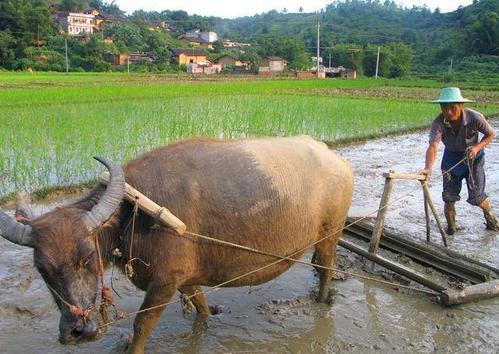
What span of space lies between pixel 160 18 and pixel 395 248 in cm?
12041

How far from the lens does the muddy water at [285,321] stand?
3779 mm

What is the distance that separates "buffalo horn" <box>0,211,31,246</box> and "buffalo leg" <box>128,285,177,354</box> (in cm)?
92

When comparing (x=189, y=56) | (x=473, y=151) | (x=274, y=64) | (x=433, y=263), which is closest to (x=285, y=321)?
(x=433, y=263)

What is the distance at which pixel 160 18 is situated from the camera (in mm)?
117250

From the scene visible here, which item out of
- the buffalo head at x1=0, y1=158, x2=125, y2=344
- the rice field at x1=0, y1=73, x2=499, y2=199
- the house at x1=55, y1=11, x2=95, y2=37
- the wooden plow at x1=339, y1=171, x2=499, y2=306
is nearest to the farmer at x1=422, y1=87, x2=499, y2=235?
the wooden plow at x1=339, y1=171, x2=499, y2=306

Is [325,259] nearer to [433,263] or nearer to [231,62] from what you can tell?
[433,263]

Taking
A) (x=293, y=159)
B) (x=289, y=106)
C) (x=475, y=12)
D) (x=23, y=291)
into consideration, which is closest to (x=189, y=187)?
(x=293, y=159)

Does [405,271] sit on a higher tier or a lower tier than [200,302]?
higher

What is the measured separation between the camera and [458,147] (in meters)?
5.76

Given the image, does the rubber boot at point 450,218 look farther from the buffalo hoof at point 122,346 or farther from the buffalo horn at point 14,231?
the buffalo horn at point 14,231

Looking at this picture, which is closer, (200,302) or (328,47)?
(200,302)

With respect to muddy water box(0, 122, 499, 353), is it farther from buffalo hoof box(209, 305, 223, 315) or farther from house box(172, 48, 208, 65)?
house box(172, 48, 208, 65)

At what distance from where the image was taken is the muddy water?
3.78 meters

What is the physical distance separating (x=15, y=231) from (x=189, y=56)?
58.4 metres
